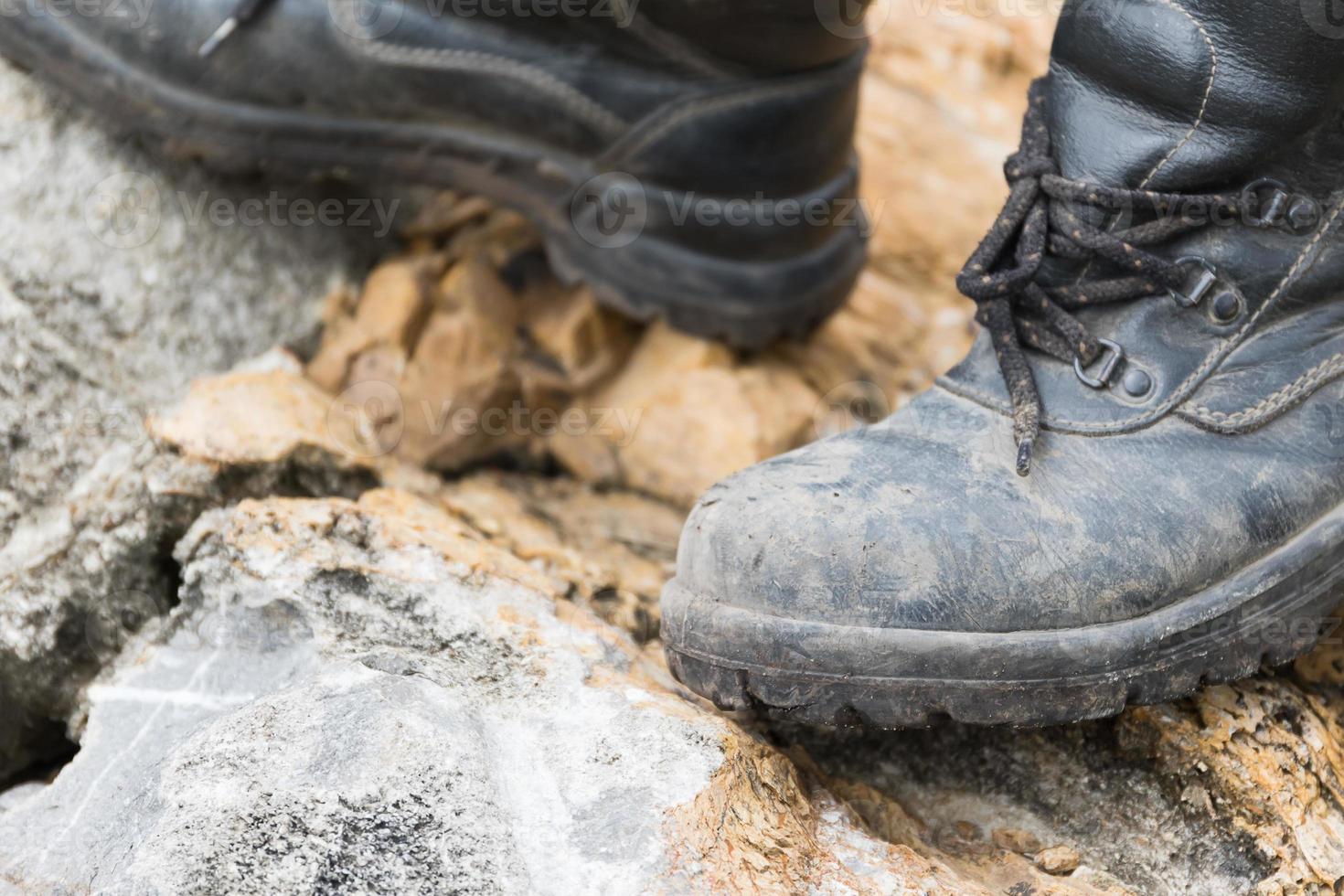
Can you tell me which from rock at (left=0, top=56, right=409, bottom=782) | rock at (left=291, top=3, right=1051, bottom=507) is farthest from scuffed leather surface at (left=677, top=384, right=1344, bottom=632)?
rock at (left=0, top=56, right=409, bottom=782)

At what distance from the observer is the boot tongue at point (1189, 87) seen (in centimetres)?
110

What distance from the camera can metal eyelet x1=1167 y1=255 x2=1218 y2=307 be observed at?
46.7 inches

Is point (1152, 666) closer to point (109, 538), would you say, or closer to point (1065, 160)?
point (1065, 160)

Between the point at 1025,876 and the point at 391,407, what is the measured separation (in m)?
1.12

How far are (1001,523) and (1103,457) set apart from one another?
0.48 feet

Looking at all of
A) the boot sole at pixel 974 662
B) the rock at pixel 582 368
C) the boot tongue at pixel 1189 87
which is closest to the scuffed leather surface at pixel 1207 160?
the boot tongue at pixel 1189 87

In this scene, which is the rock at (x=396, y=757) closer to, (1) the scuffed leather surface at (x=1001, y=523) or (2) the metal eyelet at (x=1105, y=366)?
(1) the scuffed leather surface at (x=1001, y=523)

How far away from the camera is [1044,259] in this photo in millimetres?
1246

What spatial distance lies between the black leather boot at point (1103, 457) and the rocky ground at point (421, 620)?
0.41 feet

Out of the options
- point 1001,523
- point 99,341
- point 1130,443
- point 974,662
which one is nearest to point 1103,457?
point 1130,443

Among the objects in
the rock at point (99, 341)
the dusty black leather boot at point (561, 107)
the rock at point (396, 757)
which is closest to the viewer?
the rock at point (396, 757)

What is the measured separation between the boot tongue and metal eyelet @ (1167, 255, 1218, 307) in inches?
2.9

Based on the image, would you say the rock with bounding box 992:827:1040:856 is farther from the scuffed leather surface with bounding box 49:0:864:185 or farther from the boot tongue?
the scuffed leather surface with bounding box 49:0:864:185

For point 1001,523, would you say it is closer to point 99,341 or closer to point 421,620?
point 421,620
